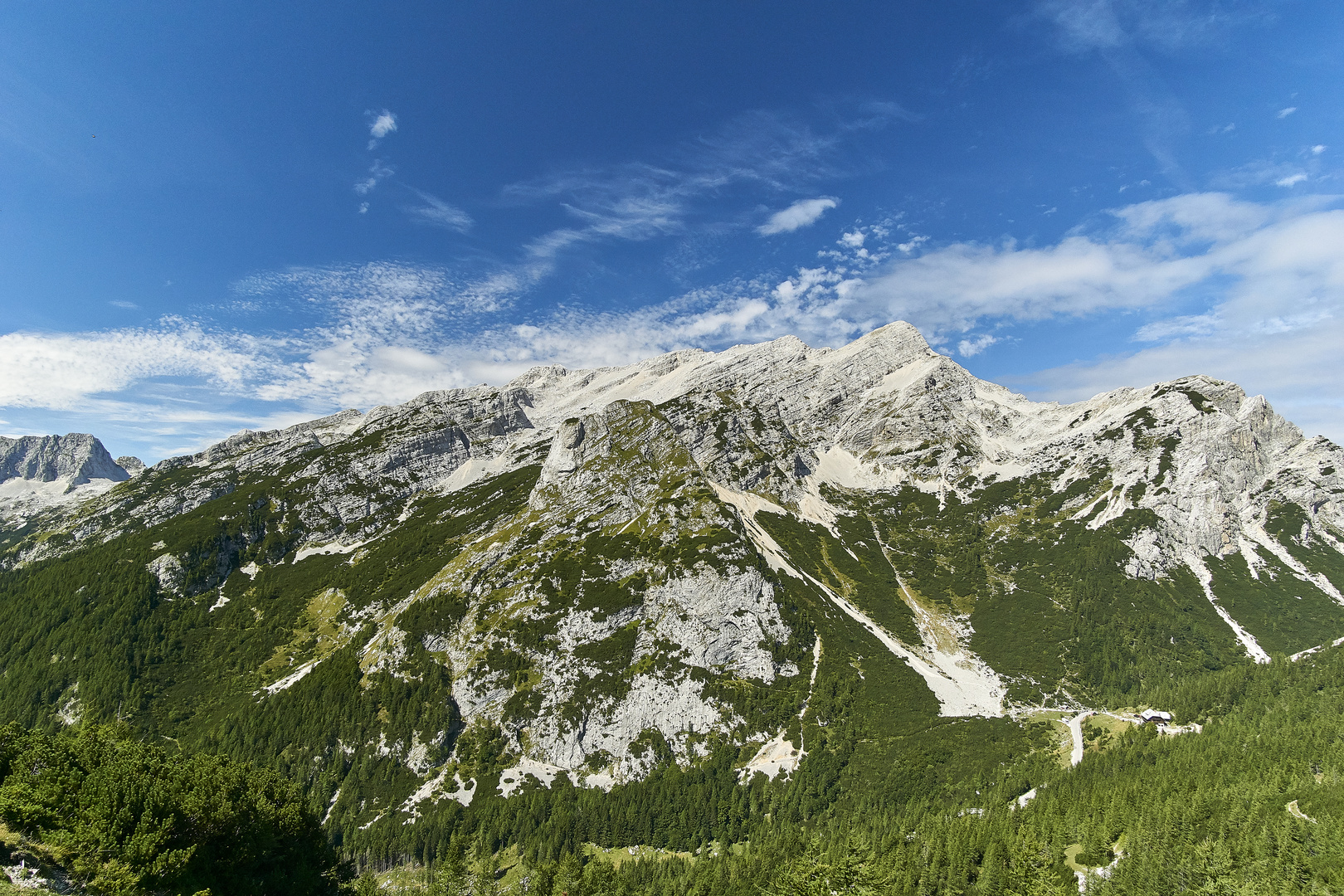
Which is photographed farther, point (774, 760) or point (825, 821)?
point (774, 760)

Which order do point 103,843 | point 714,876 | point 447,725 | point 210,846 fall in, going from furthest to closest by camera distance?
point 447,725 < point 714,876 < point 210,846 < point 103,843

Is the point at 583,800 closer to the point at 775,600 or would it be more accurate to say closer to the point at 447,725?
the point at 447,725

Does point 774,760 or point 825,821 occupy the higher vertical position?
point 774,760

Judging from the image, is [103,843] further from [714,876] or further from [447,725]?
[447,725]

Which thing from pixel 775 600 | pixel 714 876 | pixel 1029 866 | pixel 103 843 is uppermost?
pixel 775 600

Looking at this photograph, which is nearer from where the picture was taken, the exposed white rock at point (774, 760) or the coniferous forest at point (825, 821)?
the coniferous forest at point (825, 821)

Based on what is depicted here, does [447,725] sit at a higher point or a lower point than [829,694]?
lower

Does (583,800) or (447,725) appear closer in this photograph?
(583,800)

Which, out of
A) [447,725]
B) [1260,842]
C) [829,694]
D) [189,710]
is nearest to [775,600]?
[829,694]

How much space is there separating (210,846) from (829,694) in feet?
508

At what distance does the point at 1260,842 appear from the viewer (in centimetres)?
7825

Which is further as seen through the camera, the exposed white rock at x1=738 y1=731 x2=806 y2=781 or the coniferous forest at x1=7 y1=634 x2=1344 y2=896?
the exposed white rock at x1=738 y1=731 x2=806 y2=781

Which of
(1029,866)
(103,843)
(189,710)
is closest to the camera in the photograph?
(103,843)

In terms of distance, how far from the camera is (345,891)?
250ft
